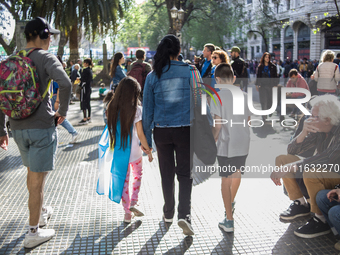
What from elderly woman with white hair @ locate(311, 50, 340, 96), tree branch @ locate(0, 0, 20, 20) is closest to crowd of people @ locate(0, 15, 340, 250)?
elderly woman with white hair @ locate(311, 50, 340, 96)

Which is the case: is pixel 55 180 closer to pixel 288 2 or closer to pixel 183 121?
pixel 183 121

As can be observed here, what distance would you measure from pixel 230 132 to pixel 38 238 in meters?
2.03

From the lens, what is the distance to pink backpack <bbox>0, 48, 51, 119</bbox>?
3061 millimetres

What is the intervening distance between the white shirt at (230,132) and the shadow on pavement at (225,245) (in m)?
0.75

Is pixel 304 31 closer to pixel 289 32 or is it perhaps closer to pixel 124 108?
pixel 289 32

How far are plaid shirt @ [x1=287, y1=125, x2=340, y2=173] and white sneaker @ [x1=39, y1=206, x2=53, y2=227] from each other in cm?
258

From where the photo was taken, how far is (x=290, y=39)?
42.6 metres

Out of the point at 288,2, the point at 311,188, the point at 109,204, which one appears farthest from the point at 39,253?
the point at 288,2

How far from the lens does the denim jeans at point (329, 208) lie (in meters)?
3.00

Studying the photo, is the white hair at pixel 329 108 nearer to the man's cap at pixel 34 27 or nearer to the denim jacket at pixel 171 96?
the denim jacket at pixel 171 96

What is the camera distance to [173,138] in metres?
3.45

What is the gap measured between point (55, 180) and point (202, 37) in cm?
2856

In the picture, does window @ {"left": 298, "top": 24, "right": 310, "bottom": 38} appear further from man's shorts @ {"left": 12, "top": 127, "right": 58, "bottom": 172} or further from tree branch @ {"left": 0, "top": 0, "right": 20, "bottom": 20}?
man's shorts @ {"left": 12, "top": 127, "right": 58, "bottom": 172}

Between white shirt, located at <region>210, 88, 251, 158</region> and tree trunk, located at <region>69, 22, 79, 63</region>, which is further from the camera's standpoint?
tree trunk, located at <region>69, 22, 79, 63</region>
